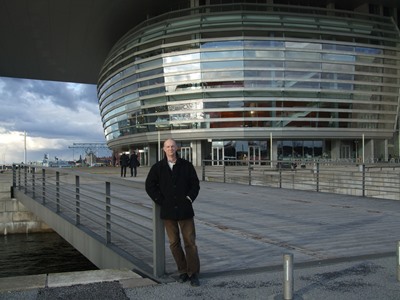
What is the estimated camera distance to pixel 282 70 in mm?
50562

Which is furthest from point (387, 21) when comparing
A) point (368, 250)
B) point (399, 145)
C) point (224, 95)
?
point (368, 250)

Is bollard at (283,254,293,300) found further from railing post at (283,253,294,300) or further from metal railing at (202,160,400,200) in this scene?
metal railing at (202,160,400,200)

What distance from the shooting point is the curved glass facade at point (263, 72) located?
49875 millimetres

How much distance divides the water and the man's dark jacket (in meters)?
7.09

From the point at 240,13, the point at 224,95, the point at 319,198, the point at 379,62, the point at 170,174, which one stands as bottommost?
the point at 319,198

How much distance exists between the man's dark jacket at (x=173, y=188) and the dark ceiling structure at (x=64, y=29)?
151 ft

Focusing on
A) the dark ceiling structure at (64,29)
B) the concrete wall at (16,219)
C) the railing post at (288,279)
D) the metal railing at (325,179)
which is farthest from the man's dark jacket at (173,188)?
the dark ceiling structure at (64,29)

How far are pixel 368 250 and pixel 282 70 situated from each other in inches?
1823

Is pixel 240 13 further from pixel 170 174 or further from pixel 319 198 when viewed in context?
pixel 170 174

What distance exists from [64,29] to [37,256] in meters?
47.5

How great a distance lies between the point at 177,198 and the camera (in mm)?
4484

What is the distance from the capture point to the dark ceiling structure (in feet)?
157

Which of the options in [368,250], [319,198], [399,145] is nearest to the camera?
[368,250]

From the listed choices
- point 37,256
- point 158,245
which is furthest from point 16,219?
point 158,245
